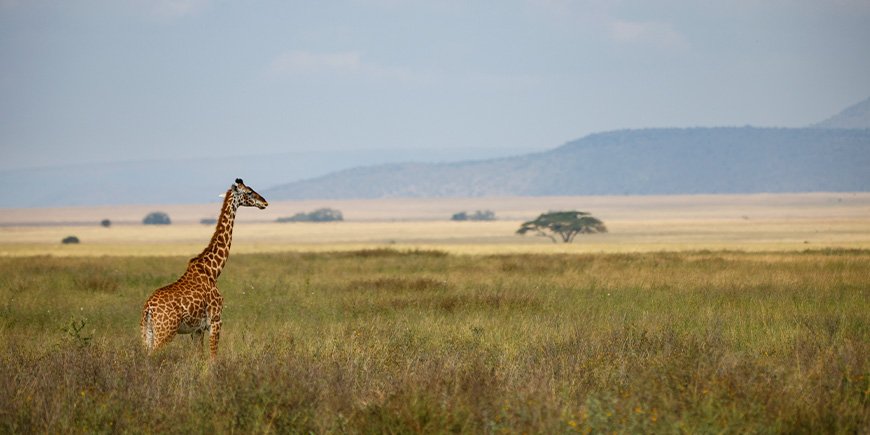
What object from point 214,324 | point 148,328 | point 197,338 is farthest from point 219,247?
point 148,328

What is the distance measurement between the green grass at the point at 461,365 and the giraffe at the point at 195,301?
287 mm

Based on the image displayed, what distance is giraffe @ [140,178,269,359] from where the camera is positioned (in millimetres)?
11797

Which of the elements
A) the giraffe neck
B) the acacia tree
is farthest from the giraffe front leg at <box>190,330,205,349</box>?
the acacia tree

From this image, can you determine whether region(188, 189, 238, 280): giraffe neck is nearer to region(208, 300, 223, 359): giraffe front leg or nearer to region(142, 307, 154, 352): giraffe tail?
region(208, 300, 223, 359): giraffe front leg

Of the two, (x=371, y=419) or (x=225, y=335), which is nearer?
(x=371, y=419)

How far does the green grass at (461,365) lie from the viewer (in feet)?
29.5

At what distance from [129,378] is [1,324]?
303 inches

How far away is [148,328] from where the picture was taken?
11812 millimetres

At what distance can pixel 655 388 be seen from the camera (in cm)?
955

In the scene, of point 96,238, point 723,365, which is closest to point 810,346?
point 723,365

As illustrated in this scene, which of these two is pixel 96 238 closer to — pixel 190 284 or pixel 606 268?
pixel 606 268

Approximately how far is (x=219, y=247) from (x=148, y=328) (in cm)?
181

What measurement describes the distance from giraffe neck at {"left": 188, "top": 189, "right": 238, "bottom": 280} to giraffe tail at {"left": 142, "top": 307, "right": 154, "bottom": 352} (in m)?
1.06

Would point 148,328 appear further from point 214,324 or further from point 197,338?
point 197,338
